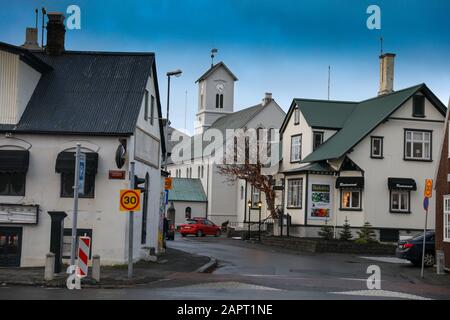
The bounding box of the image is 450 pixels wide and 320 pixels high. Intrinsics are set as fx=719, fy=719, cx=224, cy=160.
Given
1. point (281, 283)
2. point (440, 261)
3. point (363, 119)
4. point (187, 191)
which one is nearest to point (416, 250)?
point (440, 261)

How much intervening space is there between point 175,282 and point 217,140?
187ft

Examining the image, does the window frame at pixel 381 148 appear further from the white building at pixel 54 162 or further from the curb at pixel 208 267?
the white building at pixel 54 162

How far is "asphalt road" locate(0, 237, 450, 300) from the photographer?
17.8 m

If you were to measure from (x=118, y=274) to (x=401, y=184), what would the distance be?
81.3 feet

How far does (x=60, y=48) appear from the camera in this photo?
30.5m

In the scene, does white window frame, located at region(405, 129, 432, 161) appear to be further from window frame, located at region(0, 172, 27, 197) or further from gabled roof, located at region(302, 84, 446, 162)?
window frame, located at region(0, 172, 27, 197)

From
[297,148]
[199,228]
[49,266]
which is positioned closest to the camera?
[49,266]

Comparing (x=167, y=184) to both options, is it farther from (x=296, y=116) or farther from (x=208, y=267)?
(x=296, y=116)

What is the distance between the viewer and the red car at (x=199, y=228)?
60.8 m

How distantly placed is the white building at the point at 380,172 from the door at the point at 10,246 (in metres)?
22.5

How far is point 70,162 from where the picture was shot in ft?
85.7

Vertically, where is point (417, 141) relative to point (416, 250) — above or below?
above

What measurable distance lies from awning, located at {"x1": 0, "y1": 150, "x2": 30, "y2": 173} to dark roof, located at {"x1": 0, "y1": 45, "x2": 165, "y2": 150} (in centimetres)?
92

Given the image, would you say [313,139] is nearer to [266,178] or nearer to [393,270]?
[266,178]
